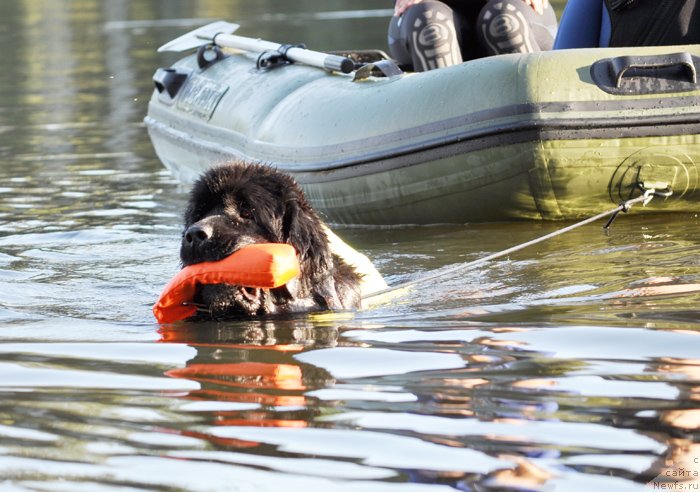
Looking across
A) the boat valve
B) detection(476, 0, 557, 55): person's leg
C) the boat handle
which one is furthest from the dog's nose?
detection(476, 0, 557, 55): person's leg

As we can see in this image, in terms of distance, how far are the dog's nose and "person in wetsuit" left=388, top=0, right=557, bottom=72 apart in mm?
3122

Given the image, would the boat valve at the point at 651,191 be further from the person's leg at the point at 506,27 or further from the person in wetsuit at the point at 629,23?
the person's leg at the point at 506,27

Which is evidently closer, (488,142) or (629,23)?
(488,142)

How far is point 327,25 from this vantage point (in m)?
18.9

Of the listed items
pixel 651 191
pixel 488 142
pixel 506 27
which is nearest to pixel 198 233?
pixel 488 142

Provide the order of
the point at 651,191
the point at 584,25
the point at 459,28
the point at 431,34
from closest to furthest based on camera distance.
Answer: the point at 651,191 → the point at 584,25 → the point at 431,34 → the point at 459,28

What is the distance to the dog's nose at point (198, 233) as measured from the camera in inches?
164

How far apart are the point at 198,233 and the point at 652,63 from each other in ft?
8.84

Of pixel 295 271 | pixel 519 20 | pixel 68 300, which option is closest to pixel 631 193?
pixel 519 20

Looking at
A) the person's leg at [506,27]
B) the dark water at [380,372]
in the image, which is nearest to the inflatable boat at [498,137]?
the dark water at [380,372]

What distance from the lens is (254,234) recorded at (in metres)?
4.32

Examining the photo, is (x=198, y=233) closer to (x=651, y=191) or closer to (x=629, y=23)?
(x=651, y=191)

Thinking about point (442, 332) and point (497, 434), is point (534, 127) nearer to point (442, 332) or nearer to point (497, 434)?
point (442, 332)

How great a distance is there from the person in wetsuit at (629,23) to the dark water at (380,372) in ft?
3.23
